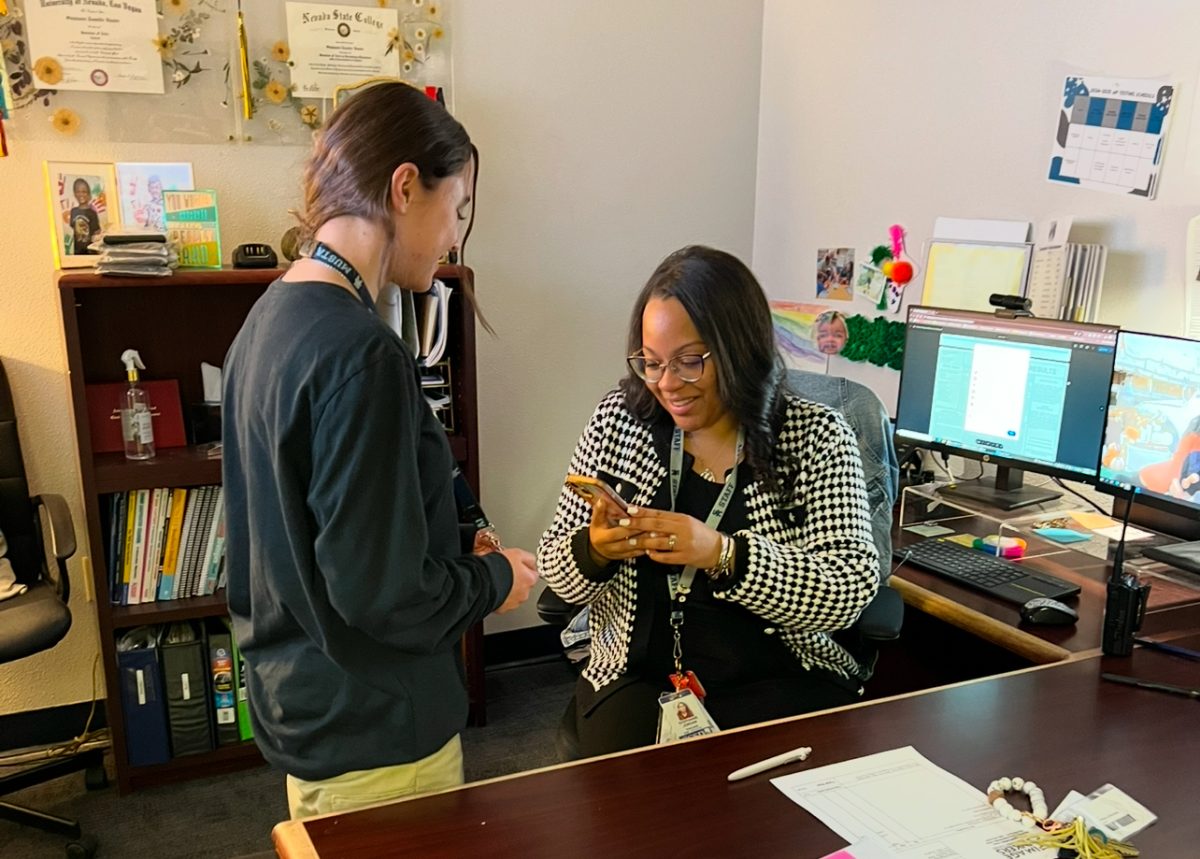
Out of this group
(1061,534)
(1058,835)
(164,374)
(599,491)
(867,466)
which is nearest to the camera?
(1058,835)

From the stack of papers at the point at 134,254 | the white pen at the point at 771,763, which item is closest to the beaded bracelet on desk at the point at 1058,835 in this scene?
the white pen at the point at 771,763

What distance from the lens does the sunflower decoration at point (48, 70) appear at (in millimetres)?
2492

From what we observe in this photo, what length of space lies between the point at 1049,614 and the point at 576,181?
1997mm

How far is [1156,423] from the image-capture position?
1.94m

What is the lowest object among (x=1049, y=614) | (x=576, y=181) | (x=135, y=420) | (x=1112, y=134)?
(x=1049, y=614)

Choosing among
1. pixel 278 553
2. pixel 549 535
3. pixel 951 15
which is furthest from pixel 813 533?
pixel 951 15

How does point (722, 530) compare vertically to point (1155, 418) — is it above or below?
below

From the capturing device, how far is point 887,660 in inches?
93.0

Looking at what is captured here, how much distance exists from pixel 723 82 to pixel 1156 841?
2739 mm

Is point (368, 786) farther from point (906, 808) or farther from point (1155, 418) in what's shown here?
point (1155, 418)

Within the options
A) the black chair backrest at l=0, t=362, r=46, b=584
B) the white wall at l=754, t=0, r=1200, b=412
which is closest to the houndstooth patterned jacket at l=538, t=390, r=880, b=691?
the white wall at l=754, t=0, r=1200, b=412

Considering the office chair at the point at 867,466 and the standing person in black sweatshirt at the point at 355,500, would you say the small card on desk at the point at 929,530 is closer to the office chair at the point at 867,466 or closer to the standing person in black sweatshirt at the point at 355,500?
the office chair at the point at 867,466

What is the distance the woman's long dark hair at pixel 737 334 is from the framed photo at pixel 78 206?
1.61 m

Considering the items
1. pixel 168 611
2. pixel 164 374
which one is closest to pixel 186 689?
pixel 168 611
